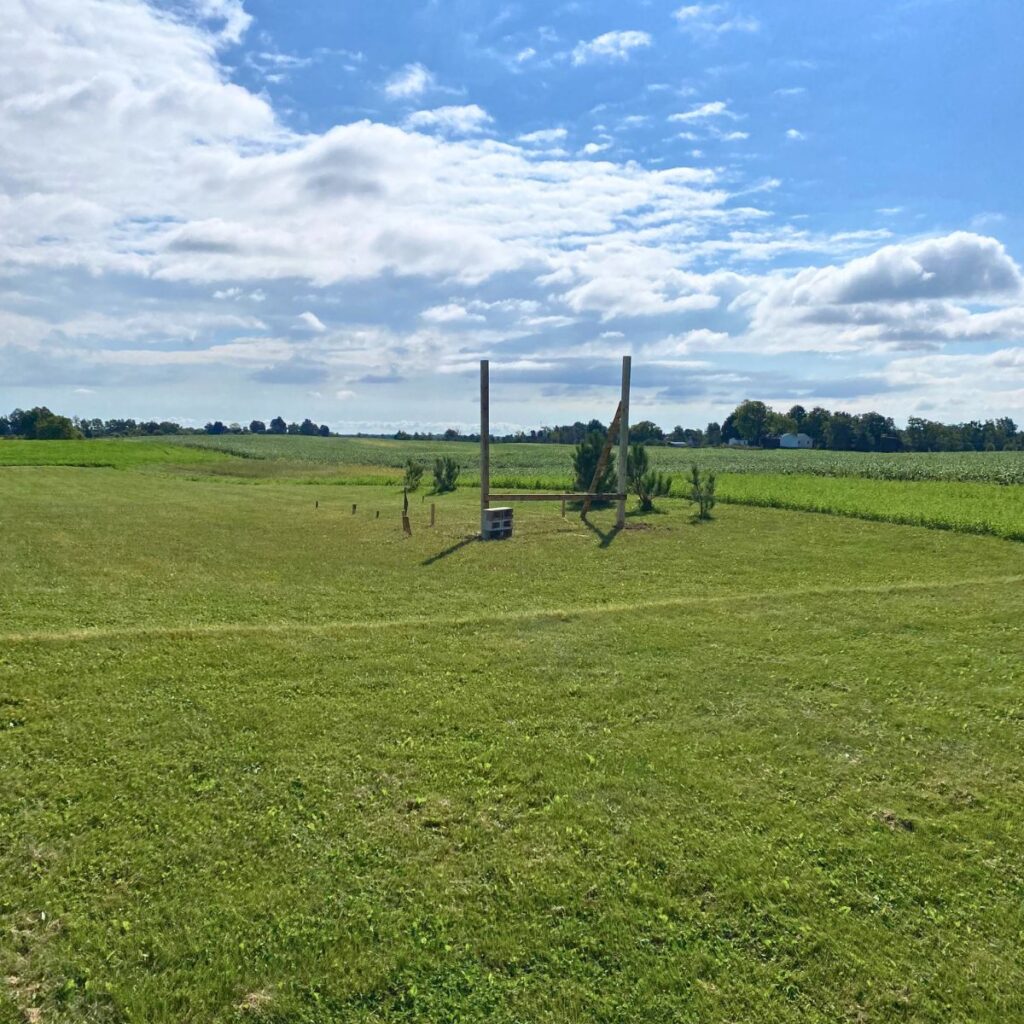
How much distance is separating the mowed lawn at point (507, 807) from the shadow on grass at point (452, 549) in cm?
364

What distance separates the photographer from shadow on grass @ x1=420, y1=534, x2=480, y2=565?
16.0 meters

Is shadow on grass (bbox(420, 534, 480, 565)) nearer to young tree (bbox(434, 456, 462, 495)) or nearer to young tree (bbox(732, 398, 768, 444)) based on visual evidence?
young tree (bbox(434, 456, 462, 495))

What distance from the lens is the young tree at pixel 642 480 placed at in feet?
81.4

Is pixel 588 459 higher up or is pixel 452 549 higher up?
pixel 588 459

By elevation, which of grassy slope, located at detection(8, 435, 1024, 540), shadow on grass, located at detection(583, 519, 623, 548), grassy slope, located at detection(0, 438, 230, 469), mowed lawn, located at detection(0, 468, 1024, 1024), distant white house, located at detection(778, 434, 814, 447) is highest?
distant white house, located at detection(778, 434, 814, 447)

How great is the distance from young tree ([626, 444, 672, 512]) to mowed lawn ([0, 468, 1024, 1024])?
1251 centimetres

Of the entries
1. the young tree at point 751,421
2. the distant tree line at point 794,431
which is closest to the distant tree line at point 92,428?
the distant tree line at point 794,431

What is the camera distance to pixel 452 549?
17312 millimetres

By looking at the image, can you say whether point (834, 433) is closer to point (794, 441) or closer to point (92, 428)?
point (794, 441)

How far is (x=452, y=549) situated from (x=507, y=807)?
37.8 feet

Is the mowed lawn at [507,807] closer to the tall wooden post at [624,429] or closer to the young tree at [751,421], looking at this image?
the tall wooden post at [624,429]

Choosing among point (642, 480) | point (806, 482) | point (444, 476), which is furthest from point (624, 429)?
point (806, 482)

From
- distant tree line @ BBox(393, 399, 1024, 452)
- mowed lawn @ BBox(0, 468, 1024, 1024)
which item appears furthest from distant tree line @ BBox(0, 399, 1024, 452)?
mowed lawn @ BBox(0, 468, 1024, 1024)

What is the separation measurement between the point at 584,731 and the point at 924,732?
3.44 m
